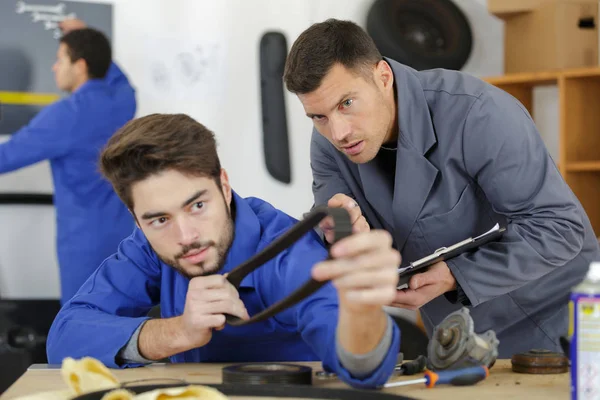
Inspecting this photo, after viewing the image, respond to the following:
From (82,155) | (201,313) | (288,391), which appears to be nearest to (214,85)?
(82,155)

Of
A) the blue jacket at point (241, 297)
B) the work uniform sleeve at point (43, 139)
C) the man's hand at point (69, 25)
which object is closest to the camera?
the blue jacket at point (241, 297)

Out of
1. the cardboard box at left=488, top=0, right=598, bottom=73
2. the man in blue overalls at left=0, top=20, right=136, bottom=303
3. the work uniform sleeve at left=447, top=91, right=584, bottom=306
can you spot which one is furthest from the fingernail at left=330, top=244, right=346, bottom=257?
the cardboard box at left=488, top=0, right=598, bottom=73

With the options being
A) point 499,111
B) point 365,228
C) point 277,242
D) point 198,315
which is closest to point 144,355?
point 198,315

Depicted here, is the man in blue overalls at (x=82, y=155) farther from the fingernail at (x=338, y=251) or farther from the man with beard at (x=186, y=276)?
the fingernail at (x=338, y=251)

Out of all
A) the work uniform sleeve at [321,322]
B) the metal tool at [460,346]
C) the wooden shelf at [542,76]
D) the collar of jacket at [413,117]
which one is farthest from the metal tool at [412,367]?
the wooden shelf at [542,76]

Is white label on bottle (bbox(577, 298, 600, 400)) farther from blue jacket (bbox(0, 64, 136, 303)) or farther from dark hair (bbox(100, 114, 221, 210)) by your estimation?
blue jacket (bbox(0, 64, 136, 303))

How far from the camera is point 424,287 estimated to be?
1.74 metres

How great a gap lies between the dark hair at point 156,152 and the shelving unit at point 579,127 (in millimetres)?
2454

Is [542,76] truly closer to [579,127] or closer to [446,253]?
[579,127]

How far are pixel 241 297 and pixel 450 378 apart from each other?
44 centimetres

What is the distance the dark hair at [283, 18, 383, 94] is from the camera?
1.83 m

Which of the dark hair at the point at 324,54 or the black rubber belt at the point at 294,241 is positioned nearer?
the black rubber belt at the point at 294,241

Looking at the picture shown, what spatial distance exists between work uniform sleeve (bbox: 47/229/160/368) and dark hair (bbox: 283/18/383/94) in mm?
472

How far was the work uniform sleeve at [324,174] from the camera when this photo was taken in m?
2.11
